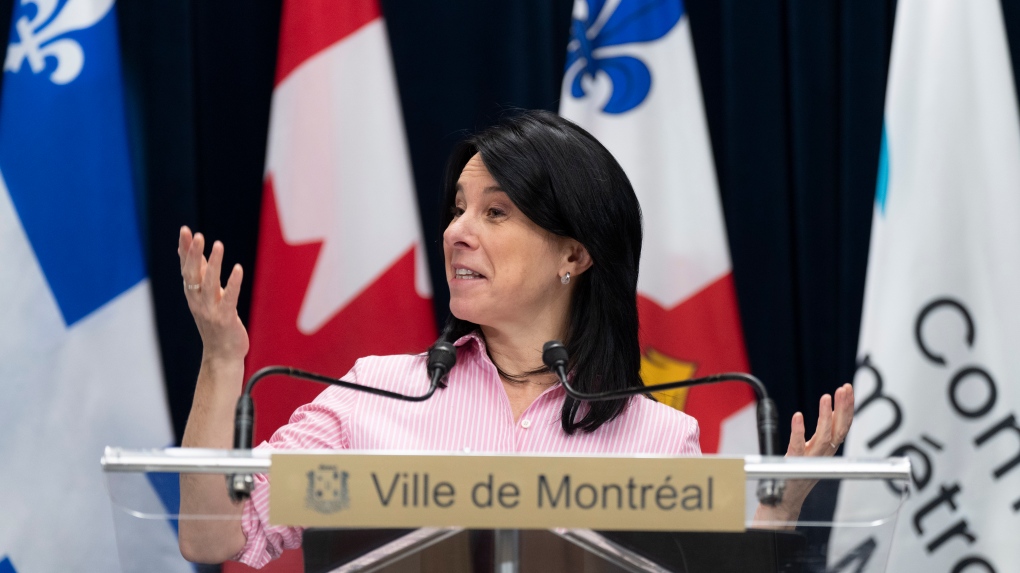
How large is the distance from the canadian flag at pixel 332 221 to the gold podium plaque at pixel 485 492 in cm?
149

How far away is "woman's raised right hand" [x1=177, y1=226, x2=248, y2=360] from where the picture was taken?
4.56ft

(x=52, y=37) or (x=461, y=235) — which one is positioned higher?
(x=52, y=37)

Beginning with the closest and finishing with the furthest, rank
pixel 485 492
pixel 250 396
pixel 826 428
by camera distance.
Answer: pixel 485 492, pixel 250 396, pixel 826 428

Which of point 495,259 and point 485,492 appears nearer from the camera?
point 485,492

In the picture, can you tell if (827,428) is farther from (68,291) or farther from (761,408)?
(68,291)

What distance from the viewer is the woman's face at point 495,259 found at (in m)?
1.78

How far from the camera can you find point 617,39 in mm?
2615

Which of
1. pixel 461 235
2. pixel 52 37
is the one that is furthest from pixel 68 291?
pixel 461 235

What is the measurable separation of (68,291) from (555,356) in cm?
147

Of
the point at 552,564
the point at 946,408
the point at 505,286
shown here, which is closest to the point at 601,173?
the point at 505,286

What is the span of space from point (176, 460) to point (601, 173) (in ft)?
3.42

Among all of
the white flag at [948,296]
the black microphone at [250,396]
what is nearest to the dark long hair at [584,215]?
the black microphone at [250,396]

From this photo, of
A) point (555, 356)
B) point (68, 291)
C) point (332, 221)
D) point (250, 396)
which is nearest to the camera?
point (250, 396)

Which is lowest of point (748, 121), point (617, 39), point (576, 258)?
point (576, 258)
